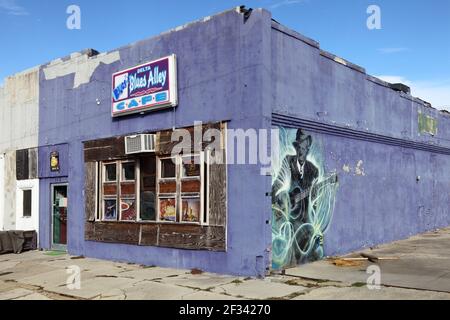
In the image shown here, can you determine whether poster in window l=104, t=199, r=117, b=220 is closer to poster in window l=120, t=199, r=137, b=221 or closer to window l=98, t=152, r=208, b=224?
window l=98, t=152, r=208, b=224

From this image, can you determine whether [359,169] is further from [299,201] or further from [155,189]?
[155,189]

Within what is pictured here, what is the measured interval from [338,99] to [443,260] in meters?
4.78

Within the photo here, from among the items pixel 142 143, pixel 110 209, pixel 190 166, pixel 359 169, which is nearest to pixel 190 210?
pixel 190 166

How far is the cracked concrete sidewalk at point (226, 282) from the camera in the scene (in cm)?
832

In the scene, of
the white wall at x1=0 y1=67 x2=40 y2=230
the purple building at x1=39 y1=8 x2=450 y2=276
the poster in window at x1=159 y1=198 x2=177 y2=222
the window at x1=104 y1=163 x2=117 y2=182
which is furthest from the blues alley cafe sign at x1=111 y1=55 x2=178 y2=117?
the white wall at x1=0 y1=67 x2=40 y2=230

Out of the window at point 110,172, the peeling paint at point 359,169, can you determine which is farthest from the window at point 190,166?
the peeling paint at point 359,169

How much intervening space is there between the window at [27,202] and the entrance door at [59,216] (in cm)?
158

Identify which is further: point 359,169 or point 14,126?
point 14,126

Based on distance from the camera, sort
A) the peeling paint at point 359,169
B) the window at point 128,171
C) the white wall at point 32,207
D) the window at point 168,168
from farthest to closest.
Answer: the white wall at point 32,207, the peeling paint at point 359,169, the window at point 128,171, the window at point 168,168

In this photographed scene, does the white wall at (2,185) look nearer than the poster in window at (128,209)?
No

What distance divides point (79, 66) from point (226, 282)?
8433 millimetres

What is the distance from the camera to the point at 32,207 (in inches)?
641

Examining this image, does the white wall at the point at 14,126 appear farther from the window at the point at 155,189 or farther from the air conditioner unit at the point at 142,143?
the air conditioner unit at the point at 142,143
